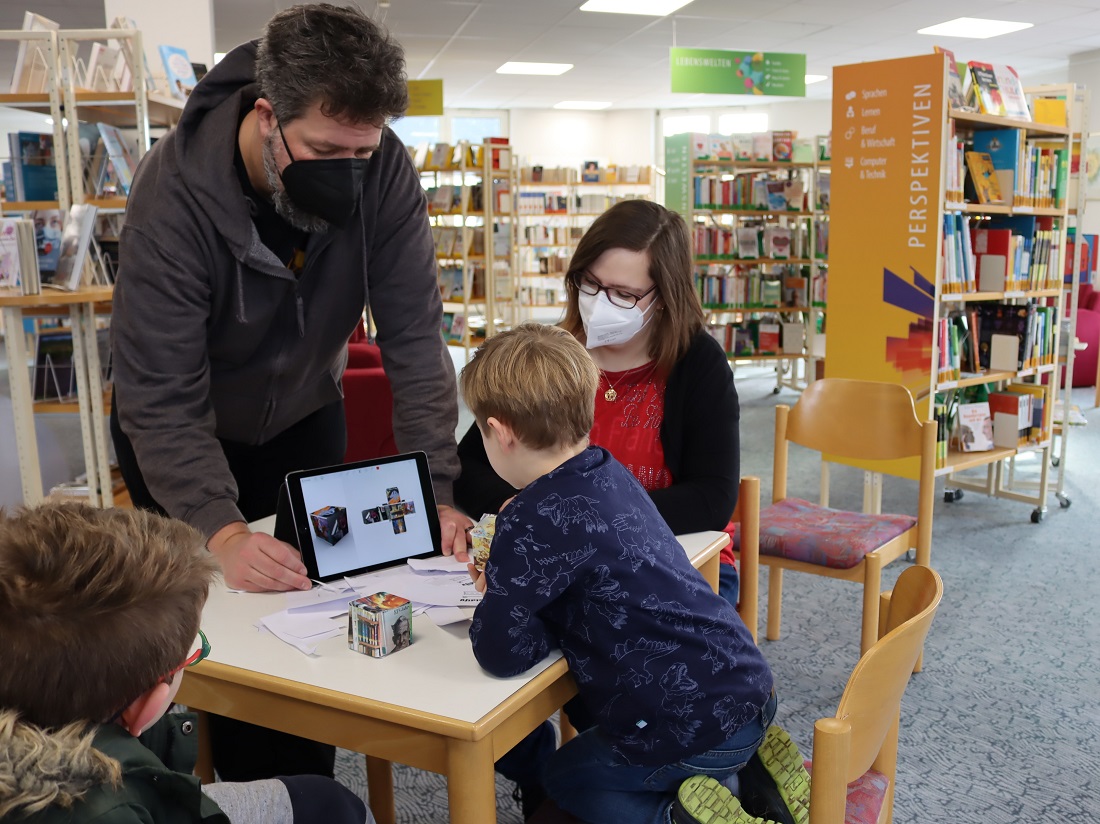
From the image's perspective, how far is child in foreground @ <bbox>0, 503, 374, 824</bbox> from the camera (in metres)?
0.79

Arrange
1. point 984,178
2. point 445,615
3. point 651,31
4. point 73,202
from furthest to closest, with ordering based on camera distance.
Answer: point 651,31
point 73,202
point 984,178
point 445,615

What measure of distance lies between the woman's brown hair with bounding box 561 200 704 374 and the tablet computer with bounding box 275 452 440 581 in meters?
0.62

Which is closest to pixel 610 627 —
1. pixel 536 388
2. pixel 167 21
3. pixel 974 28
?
pixel 536 388

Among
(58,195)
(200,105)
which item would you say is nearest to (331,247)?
(200,105)

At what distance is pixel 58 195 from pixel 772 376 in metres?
6.18

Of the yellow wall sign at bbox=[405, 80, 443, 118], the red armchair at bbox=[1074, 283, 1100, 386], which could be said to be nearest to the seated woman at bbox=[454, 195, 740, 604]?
the yellow wall sign at bbox=[405, 80, 443, 118]

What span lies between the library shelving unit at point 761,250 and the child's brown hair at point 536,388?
19.4 ft

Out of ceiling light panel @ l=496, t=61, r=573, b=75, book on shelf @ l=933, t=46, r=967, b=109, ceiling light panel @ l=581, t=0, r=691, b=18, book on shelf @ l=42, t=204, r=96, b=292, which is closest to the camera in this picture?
book on shelf @ l=42, t=204, r=96, b=292

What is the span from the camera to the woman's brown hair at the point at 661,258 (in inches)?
76.9

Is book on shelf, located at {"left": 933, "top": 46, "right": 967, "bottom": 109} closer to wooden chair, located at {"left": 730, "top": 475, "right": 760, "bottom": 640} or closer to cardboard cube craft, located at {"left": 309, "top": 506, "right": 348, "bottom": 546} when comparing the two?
wooden chair, located at {"left": 730, "top": 475, "right": 760, "bottom": 640}

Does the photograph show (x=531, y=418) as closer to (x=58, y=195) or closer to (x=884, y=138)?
(x=884, y=138)

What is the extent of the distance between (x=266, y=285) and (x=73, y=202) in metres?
3.03

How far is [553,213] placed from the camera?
13.0 metres

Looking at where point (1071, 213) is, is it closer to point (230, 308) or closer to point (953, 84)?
point (953, 84)
